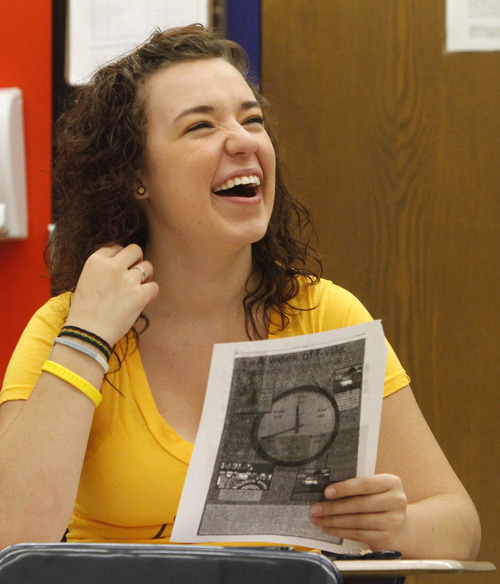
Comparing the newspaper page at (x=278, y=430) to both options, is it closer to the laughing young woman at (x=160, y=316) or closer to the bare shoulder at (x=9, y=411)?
the laughing young woman at (x=160, y=316)

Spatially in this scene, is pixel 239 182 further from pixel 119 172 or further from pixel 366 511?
pixel 366 511

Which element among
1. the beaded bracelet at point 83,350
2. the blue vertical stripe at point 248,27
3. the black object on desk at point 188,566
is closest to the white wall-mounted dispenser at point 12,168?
the blue vertical stripe at point 248,27

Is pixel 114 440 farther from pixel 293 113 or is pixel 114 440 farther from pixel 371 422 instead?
pixel 293 113

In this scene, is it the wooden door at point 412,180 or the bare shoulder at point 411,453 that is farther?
the wooden door at point 412,180

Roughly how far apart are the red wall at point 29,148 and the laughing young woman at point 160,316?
0.38 metres

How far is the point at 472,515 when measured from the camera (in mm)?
1188

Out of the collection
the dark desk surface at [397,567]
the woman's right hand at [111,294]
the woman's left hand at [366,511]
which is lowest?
the dark desk surface at [397,567]

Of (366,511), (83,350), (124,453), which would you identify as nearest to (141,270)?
(83,350)

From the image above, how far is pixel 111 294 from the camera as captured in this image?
127 centimetres

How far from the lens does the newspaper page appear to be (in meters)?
0.99

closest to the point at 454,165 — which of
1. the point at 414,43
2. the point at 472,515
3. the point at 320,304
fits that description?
the point at 414,43

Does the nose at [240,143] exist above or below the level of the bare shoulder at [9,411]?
above

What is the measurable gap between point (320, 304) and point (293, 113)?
0.66 metres

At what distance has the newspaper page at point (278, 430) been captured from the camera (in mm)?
989
